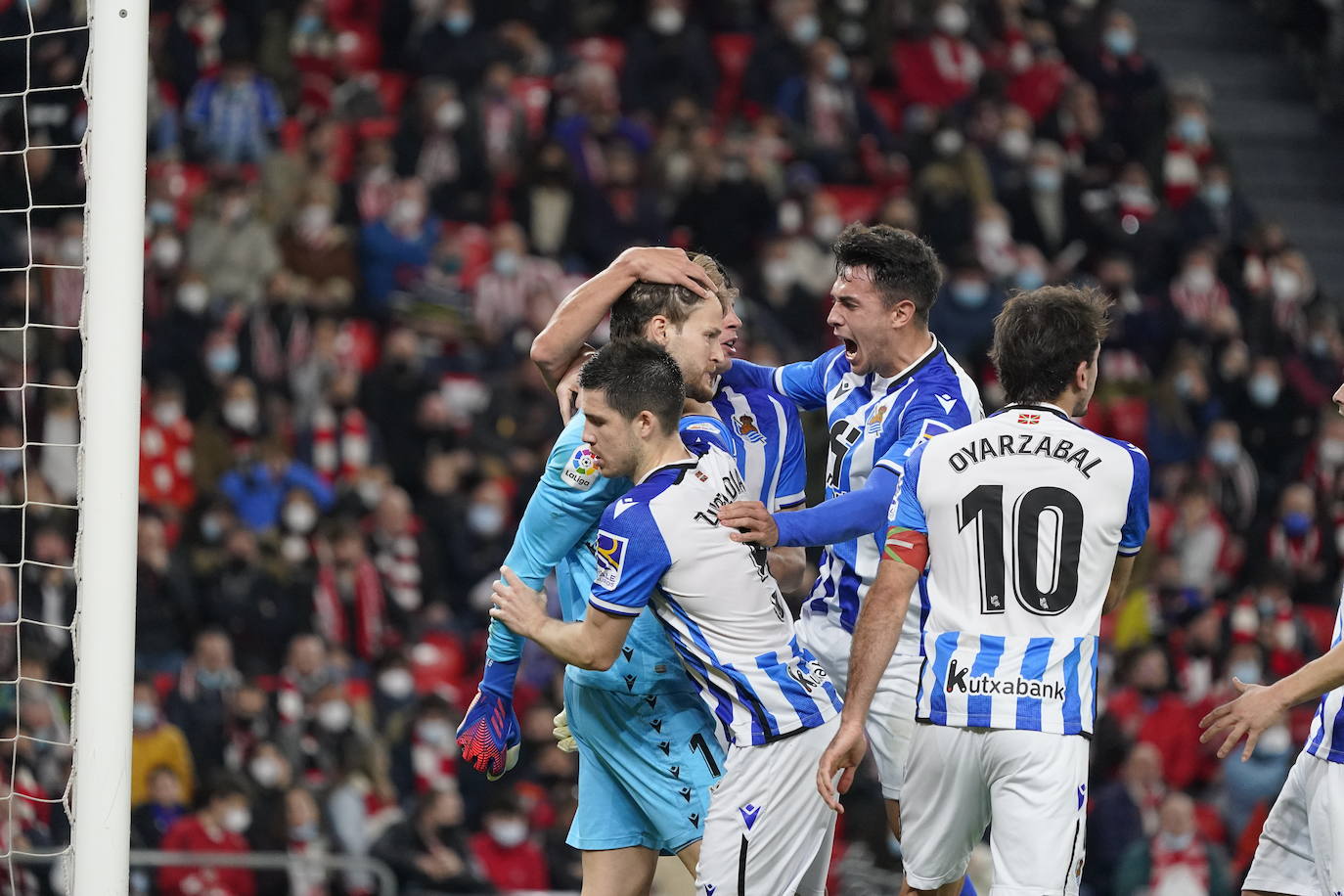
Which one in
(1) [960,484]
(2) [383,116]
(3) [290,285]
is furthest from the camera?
(2) [383,116]

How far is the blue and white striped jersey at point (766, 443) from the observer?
5.82 m

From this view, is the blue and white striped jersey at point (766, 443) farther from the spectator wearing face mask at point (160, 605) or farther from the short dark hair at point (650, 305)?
the spectator wearing face mask at point (160, 605)

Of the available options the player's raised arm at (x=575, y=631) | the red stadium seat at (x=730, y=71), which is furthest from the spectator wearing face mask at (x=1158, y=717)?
the player's raised arm at (x=575, y=631)

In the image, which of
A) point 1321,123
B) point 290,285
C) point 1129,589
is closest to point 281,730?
point 290,285

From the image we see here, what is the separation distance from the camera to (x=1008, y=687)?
4.80 m

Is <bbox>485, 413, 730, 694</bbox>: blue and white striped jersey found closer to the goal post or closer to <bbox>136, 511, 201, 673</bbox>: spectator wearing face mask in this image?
the goal post

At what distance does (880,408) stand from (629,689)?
1214mm

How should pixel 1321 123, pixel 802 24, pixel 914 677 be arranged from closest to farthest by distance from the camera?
pixel 914 677 < pixel 802 24 < pixel 1321 123

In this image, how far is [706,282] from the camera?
5.41 metres

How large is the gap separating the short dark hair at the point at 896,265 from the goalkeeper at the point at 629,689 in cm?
55

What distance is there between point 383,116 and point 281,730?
606 centimetres

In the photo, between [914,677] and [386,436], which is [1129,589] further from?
[914,677]

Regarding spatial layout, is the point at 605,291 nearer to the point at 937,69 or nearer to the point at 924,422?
the point at 924,422

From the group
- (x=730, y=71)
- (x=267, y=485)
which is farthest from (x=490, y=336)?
(x=730, y=71)
